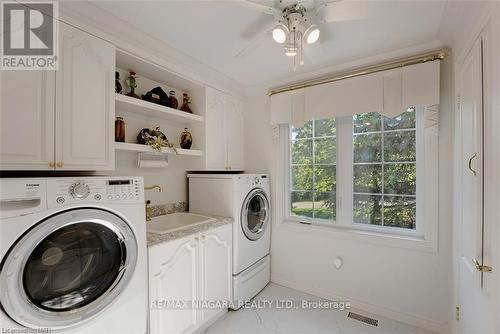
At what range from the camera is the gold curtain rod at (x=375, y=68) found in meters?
1.84

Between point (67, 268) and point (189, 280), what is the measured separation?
0.83m

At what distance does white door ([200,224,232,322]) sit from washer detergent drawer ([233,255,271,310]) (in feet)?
0.34

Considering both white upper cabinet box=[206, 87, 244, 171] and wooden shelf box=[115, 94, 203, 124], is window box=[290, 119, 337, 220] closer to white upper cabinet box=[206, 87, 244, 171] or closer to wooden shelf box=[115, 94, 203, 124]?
white upper cabinet box=[206, 87, 244, 171]

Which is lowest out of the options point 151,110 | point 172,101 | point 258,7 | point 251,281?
point 251,281

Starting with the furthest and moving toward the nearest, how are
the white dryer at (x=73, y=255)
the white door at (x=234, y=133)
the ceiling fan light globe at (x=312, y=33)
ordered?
the white door at (x=234, y=133), the ceiling fan light globe at (x=312, y=33), the white dryer at (x=73, y=255)

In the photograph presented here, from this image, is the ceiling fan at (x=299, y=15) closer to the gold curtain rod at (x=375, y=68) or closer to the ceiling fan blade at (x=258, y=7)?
the ceiling fan blade at (x=258, y=7)

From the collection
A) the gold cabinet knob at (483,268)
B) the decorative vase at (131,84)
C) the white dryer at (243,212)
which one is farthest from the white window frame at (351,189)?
the decorative vase at (131,84)

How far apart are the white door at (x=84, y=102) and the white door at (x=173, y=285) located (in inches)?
28.8

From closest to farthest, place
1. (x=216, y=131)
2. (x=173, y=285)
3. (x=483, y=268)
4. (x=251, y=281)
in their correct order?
(x=483, y=268) < (x=173, y=285) < (x=251, y=281) < (x=216, y=131)

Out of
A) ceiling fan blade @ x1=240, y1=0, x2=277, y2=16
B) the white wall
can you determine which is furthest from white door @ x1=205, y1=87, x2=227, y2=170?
ceiling fan blade @ x1=240, y1=0, x2=277, y2=16

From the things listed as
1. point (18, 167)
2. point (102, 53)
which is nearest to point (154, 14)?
point (102, 53)

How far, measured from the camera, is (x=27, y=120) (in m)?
1.23

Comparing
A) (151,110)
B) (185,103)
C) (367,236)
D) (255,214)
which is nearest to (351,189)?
(367,236)

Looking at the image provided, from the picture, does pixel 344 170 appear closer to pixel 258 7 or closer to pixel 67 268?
pixel 258 7
